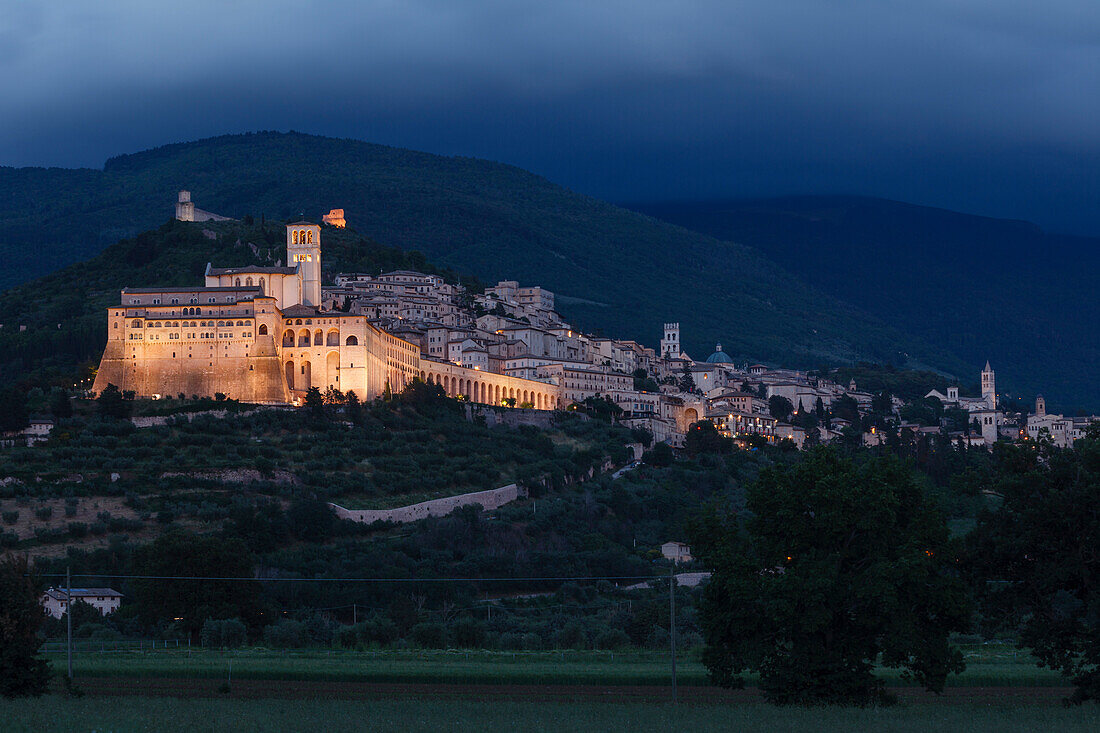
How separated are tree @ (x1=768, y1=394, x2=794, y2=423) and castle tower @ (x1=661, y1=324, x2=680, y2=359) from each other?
1013 inches

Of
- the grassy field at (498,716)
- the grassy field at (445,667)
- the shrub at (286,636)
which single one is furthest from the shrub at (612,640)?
the grassy field at (498,716)

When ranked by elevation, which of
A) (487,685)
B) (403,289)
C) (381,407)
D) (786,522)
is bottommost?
(487,685)

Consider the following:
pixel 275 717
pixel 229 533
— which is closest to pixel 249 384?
pixel 229 533

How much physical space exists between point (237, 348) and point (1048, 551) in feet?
217

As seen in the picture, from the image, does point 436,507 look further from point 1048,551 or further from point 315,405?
point 1048,551

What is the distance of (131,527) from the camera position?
227ft

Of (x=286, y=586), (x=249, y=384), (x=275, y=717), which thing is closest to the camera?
(x=275, y=717)

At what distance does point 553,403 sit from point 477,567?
44.2 metres

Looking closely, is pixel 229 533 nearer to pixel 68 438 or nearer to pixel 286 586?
pixel 286 586

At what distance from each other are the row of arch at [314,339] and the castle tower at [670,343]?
7154 centimetres

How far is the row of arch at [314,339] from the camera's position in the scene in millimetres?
91812

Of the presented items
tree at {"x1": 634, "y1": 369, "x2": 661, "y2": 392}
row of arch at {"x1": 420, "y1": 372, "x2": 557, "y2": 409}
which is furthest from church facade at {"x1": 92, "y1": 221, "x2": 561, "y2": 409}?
tree at {"x1": 634, "y1": 369, "x2": 661, "y2": 392}

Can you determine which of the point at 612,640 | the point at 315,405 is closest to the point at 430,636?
the point at 612,640

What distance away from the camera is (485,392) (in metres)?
106
